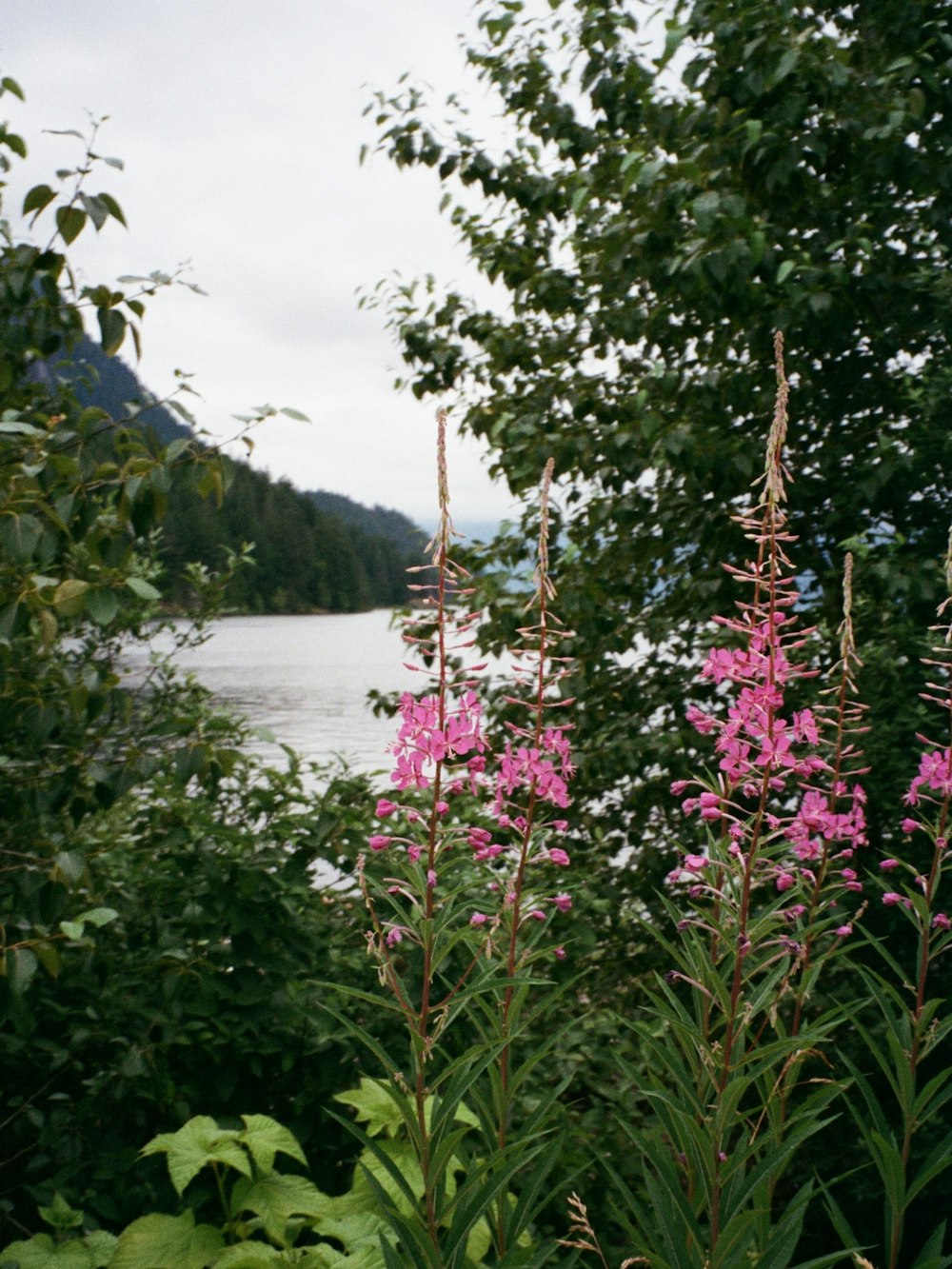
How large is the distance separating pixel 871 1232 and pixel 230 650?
2902 millimetres

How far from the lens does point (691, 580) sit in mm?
3830

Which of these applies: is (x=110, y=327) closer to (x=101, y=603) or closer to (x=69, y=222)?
(x=69, y=222)


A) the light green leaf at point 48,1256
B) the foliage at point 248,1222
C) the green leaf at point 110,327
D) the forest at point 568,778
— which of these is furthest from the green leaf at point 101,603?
the light green leaf at point 48,1256

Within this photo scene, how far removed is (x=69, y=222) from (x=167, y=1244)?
2103 mm

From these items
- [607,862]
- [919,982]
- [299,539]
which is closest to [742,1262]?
[919,982]

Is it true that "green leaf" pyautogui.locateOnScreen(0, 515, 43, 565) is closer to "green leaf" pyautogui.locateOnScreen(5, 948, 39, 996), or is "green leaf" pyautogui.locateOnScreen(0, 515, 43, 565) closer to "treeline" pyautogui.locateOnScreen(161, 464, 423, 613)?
"green leaf" pyautogui.locateOnScreen(5, 948, 39, 996)

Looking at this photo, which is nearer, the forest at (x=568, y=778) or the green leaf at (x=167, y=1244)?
the forest at (x=568, y=778)

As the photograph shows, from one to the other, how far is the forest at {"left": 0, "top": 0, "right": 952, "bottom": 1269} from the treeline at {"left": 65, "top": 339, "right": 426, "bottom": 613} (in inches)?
1.3

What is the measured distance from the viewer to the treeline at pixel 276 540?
3.48 metres

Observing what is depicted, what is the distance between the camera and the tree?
3.38 metres

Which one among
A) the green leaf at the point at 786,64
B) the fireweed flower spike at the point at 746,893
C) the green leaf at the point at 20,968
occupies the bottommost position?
the green leaf at the point at 20,968

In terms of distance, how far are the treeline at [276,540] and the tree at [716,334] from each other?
2.29 ft

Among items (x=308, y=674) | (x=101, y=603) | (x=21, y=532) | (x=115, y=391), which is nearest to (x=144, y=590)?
(x=101, y=603)

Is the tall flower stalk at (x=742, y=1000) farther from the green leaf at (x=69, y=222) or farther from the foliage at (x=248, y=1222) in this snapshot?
the green leaf at (x=69, y=222)
